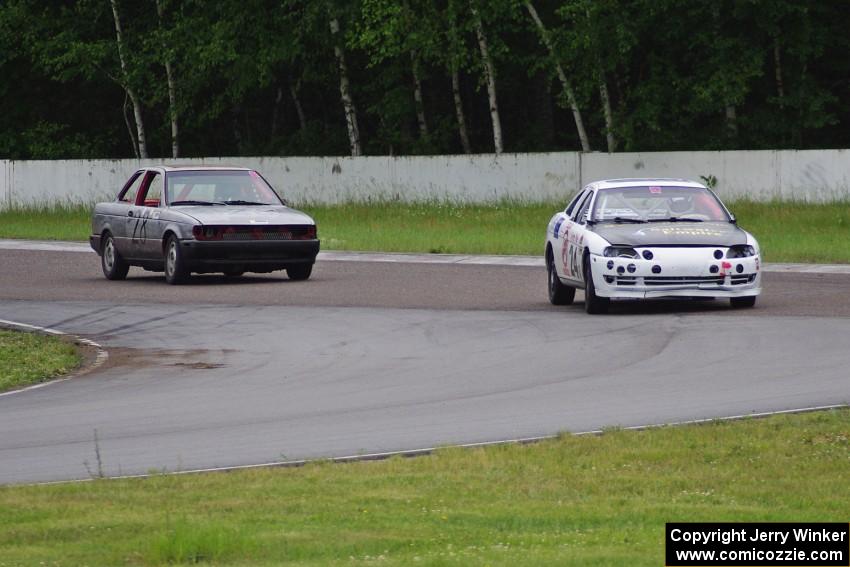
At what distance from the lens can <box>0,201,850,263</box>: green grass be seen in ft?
103

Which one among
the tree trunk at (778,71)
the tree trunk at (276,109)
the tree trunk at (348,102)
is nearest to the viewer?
the tree trunk at (778,71)

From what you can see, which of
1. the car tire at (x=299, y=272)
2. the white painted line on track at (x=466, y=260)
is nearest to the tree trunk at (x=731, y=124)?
the white painted line on track at (x=466, y=260)

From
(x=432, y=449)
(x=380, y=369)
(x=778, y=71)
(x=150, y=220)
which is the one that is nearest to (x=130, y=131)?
(x=778, y=71)

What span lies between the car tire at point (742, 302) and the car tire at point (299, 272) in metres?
7.19

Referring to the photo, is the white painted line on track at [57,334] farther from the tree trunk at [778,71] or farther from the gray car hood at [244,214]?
the tree trunk at [778,71]

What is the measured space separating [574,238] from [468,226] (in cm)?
2017

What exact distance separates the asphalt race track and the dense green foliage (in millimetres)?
25183

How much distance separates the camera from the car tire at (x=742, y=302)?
1942 centimetres

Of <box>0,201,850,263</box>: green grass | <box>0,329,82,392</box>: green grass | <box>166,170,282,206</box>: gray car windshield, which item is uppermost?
<box>166,170,282,206</box>: gray car windshield

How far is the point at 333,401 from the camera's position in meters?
13.0

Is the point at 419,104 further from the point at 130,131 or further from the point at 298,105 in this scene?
the point at 130,131

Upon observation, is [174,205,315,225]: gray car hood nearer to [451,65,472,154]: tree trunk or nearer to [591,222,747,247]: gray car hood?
[591,222,747,247]: gray car hood

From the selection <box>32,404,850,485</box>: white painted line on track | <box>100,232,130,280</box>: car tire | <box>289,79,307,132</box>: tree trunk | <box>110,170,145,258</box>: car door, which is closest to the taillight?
<box>110,170,145,258</box>: car door

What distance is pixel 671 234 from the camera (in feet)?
62.3
